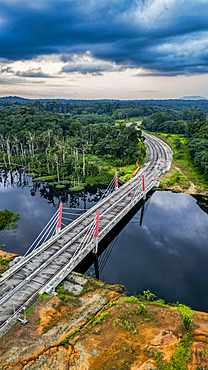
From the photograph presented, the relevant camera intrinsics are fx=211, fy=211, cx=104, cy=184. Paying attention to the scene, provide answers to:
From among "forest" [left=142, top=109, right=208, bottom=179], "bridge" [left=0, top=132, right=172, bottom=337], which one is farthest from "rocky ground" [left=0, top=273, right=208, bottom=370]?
"forest" [left=142, top=109, right=208, bottom=179]

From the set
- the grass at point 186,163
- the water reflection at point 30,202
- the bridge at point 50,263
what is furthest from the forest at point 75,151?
the bridge at point 50,263

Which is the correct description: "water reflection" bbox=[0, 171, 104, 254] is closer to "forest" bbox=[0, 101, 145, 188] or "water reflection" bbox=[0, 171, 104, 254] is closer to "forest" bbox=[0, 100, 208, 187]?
"forest" bbox=[0, 101, 145, 188]

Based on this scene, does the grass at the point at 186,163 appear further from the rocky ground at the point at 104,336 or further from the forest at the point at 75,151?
the rocky ground at the point at 104,336

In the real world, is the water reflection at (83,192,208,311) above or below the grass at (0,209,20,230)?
below

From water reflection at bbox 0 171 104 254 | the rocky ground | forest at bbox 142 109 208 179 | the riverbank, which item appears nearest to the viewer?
the rocky ground

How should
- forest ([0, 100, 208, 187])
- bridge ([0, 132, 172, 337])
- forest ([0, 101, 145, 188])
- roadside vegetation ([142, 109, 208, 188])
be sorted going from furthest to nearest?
forest ([0, 101, 145, 188])
forest ([0, 100, 208, 187])
roadside vegetation ([142, 109, 208, 188])
bridge ([0, 132, 172, 337])

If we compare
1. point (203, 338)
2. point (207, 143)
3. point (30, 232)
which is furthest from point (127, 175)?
point (203, 338)

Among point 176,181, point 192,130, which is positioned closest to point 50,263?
point 176,181

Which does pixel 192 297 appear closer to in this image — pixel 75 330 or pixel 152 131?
pixel 75 330
